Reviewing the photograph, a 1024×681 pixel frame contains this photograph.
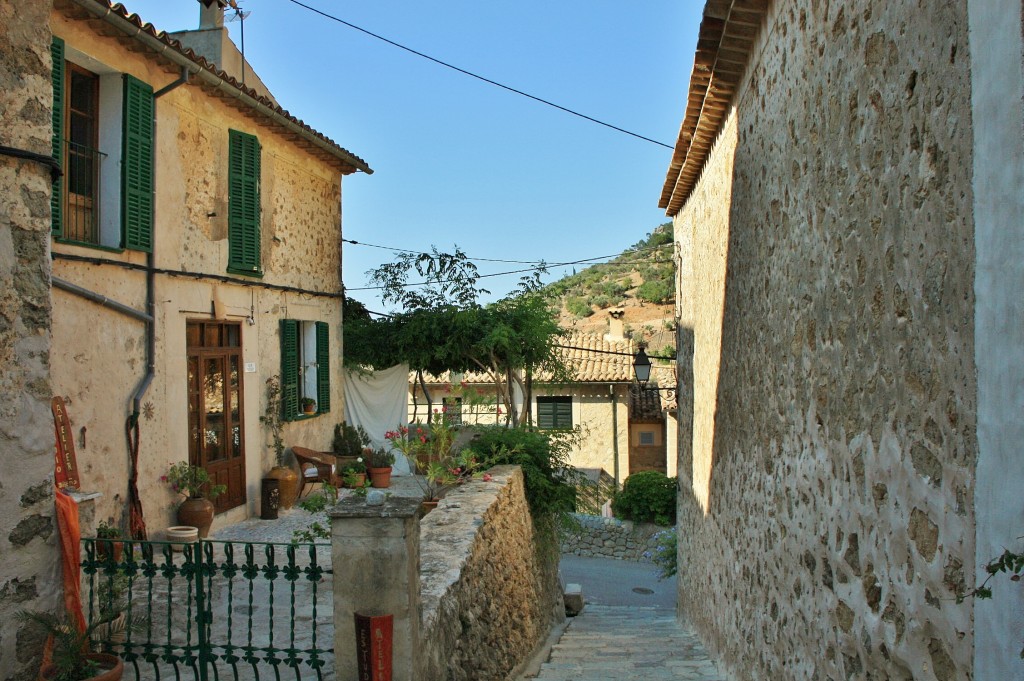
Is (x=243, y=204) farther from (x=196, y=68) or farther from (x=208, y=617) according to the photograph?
(x=208, y=617)

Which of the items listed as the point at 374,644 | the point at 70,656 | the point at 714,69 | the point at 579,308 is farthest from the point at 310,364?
the point at 579,308

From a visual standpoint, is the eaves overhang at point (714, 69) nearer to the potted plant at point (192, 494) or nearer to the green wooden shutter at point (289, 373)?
the green wooden shutter at point (289, 373)

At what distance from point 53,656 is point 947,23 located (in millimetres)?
4267

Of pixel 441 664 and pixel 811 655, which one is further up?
pixel 811 655

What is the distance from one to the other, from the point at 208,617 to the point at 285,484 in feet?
18.1

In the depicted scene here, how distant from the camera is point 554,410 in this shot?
21984mm

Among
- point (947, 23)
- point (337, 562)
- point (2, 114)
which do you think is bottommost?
point (337, 562)

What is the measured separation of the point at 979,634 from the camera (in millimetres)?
1975

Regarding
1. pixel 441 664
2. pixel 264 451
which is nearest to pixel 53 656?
pixel 441 664

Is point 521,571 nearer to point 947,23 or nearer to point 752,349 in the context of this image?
point 752,349

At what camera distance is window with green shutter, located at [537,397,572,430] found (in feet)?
72.1

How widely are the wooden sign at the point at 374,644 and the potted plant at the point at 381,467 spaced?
806cm

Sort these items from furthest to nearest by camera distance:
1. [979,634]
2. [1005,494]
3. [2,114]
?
[2,114], [979,634], [1005,494]

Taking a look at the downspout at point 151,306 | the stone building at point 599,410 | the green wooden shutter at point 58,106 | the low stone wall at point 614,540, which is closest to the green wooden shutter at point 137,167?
the downspout at point 151,306
